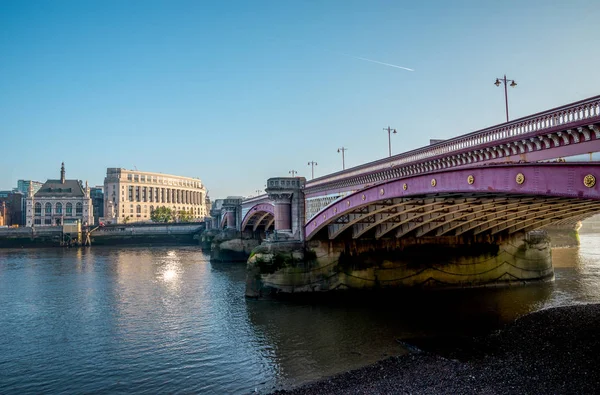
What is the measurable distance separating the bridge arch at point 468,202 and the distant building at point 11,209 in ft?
412

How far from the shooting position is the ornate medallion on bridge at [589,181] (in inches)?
384

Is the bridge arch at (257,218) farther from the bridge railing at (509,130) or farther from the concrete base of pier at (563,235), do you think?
the concrete base of pier at (563,235)

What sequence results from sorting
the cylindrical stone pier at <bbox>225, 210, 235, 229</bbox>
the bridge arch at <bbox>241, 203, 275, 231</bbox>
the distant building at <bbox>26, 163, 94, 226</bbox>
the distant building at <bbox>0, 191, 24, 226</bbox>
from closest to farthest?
the bridge arch at <bbox>241, 203, 275, 231</bbox>, the cylindrical stone pier at <bbox>225, 210, 235, 229</bbox>, the distant building at <bbox>26, 163, 94, 226</bbox>, the distant building at <bbox>0, 191, 24, 226</bbox>

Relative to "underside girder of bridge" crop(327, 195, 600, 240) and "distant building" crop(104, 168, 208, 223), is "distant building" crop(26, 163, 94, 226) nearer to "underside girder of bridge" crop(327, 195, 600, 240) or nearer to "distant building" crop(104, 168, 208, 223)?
"distant building" crop(104, 168, 208, 223)

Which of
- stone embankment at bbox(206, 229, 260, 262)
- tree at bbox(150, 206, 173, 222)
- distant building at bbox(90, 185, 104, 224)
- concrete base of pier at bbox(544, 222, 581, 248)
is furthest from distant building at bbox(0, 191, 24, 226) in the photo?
concrete base of pier at bbox(544, 222, 581, 248)

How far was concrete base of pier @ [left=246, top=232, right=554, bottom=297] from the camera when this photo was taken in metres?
25.9

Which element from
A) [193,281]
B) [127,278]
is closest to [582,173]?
[193,281]

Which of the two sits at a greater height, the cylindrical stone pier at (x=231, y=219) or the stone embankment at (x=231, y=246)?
the cylindrical stone pier at (x=231, y=219)

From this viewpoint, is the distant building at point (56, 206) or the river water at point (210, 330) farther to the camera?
the distant building at point (56, 206)

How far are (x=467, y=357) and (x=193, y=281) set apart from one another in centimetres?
2531

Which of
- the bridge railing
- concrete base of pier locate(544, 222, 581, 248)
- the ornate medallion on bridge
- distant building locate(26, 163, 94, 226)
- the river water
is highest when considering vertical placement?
distant building locate(26, 163, 94, 226)

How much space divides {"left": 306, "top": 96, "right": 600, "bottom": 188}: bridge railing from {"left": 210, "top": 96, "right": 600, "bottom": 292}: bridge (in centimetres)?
4

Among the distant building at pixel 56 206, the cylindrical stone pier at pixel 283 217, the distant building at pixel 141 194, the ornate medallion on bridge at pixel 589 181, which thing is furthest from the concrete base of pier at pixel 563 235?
the distant building at pixel 141 194

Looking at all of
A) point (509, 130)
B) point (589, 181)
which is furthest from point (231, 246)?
point (589, 181)
